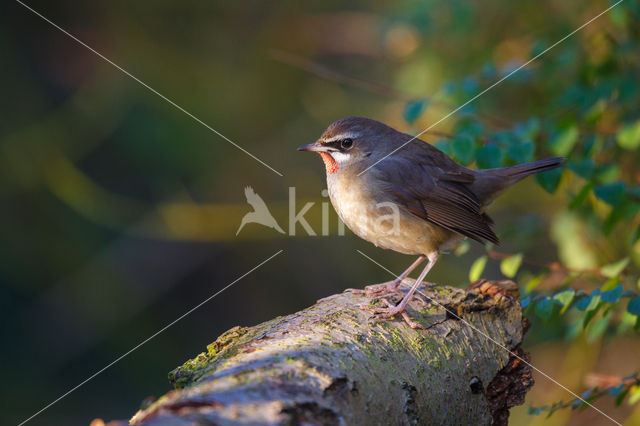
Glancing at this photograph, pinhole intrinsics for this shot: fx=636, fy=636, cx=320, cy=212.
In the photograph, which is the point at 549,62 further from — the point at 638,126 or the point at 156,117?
the point at 156,117

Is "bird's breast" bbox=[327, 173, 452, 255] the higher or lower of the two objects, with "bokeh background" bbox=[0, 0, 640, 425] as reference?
lower

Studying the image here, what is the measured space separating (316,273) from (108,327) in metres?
2.55

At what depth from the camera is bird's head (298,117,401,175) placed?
15.1ft

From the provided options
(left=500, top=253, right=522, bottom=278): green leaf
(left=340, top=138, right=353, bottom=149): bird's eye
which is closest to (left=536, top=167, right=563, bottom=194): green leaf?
(left=500, top=253, right=522, bottom=278): green leaf

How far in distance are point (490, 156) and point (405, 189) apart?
3.08ft

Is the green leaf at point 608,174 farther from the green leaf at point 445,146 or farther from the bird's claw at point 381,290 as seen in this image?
the bird's claw at point 381,290

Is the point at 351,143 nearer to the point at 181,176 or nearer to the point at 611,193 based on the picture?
the point at 611,193

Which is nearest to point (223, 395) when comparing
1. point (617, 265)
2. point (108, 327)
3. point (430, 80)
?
point (617, 265)

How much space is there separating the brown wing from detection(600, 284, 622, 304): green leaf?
121cm

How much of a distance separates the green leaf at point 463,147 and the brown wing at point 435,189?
0.81m

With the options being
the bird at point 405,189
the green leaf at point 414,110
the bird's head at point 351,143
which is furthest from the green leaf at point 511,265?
the bird's head at point 351,143

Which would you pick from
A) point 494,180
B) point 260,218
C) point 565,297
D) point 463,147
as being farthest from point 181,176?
point 565,297

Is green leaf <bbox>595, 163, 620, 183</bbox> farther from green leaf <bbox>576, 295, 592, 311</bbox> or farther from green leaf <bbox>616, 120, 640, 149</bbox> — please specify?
green leaf <bbox>576, 295, 592, 311</bbox>

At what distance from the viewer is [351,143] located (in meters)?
4.65
